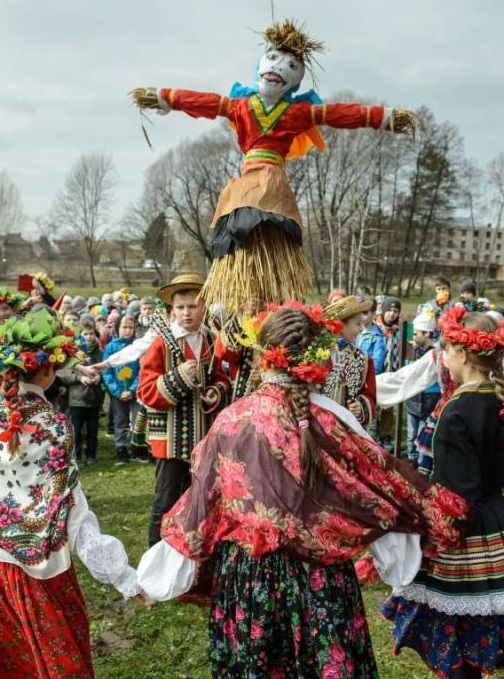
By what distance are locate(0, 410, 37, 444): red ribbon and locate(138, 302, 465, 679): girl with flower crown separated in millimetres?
690

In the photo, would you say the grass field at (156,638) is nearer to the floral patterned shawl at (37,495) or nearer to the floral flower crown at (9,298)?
the floral patterned shawl at (37,495)

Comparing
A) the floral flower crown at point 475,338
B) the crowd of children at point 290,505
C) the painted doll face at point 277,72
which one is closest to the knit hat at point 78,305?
the painted doll face at point 277,72

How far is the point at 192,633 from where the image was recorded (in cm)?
386

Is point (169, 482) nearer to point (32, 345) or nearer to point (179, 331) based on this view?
point (179, 331)

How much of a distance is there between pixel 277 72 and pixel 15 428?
2507 mm

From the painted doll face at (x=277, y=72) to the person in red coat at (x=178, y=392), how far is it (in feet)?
4.10

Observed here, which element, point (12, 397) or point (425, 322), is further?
point (425, 322)

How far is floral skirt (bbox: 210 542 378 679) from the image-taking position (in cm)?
227

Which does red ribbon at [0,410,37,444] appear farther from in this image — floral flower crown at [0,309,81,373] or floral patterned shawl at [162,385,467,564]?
floral patterned shawl at [162,385,467,564]

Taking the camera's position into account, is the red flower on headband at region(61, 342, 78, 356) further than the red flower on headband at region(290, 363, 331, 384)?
Yes

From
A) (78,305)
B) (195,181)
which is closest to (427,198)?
(195,181)

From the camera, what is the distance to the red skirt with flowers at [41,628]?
8.27 feet

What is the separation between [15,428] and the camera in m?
2.56

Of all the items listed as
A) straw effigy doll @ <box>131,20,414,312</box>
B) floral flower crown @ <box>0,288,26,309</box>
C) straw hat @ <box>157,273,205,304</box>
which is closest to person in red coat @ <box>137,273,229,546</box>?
straw hat @ <box>157,273,205,304</box>
